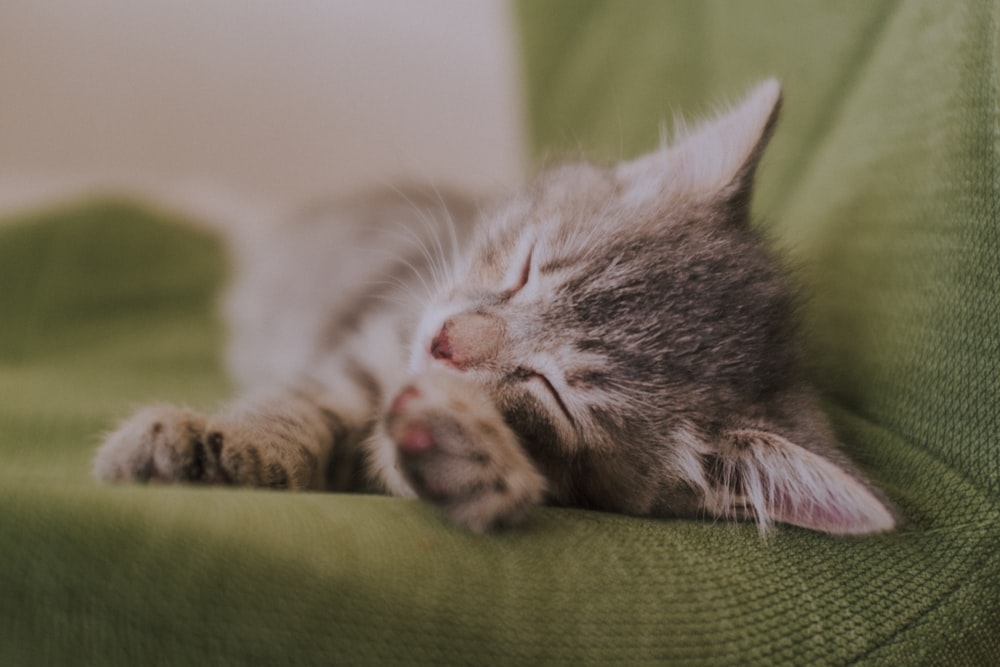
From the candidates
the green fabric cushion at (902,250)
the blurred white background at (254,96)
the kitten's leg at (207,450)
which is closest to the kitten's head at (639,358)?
the green fabric cushion at (902,250)

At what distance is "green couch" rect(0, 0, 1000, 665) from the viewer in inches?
24.7

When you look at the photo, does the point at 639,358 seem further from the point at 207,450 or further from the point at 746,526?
the point at 207,450

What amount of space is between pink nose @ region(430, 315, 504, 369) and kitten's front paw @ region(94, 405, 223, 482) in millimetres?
345

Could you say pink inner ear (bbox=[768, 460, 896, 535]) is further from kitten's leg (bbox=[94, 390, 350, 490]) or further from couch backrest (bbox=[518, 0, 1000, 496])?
kitten's leg (bbox=[94, 390, 350, 490])

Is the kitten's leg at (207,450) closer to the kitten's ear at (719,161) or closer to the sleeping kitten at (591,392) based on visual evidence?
the sleeping kitten at (591,392)

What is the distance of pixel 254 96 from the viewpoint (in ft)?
8.57

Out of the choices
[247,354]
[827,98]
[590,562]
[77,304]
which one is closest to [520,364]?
[590,562]

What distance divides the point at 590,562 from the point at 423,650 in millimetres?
229

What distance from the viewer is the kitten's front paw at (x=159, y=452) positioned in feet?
2.91

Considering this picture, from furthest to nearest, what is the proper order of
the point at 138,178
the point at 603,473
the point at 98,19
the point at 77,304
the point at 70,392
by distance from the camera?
1. the point at 138,178
2. the point at 98,19
3. the point at 77,304
4. the point at 70,392
5. the point at 603,473

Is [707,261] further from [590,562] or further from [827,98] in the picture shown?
[827,98]

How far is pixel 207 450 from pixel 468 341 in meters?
0.39

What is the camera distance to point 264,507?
0.77 meters

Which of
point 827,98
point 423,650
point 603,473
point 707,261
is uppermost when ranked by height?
point 827,98
